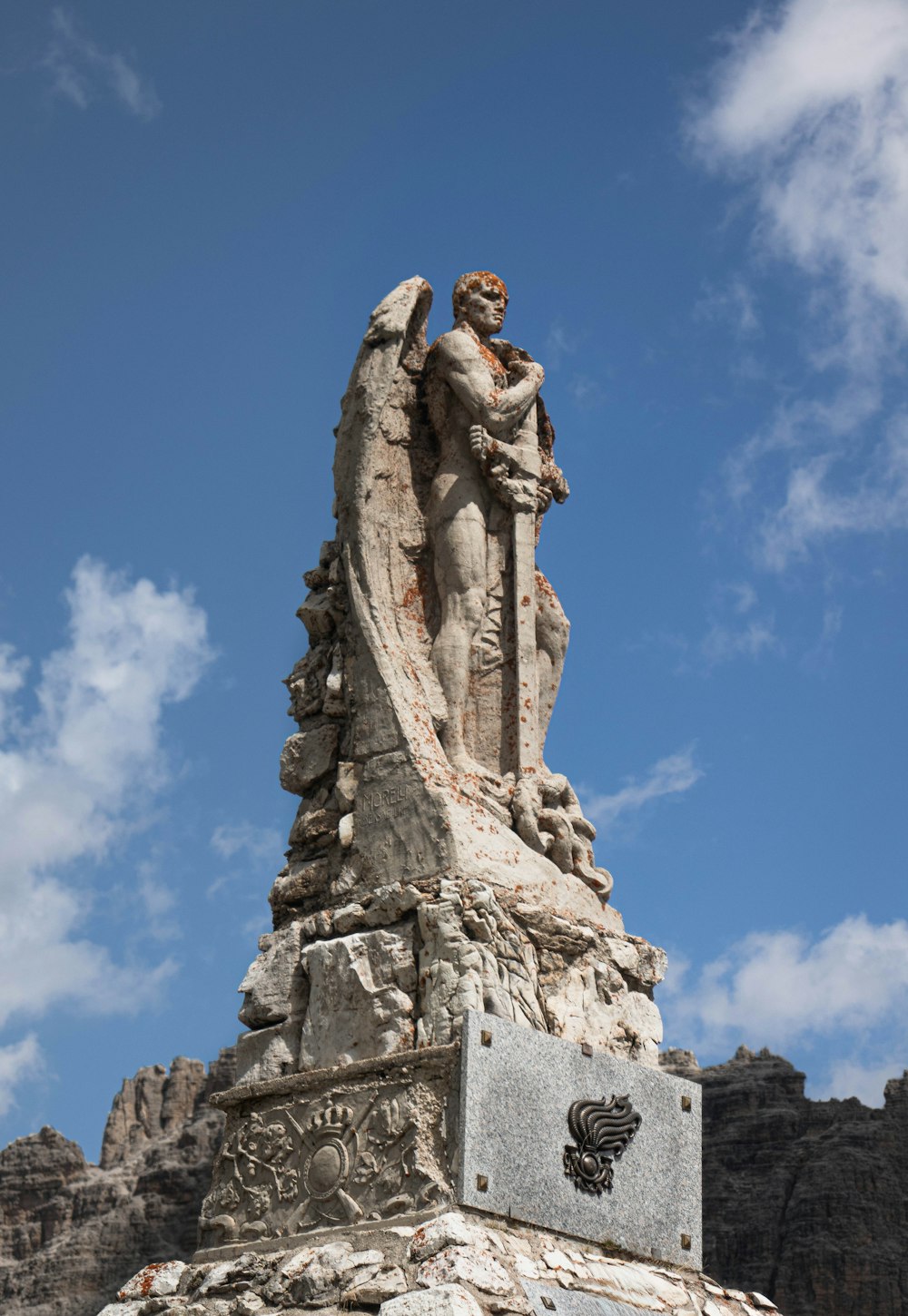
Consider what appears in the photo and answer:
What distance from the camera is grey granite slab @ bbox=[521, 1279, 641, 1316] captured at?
7531mm

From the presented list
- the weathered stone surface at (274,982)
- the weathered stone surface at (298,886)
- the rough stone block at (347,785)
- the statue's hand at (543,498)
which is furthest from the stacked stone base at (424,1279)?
the statue's hand at (543,498)

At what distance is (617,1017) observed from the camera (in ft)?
29.8

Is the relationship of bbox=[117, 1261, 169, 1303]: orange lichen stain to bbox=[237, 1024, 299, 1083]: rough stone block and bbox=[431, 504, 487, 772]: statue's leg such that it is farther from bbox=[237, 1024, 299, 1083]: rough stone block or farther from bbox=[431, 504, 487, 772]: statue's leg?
bbox=[431, 504, 487, 772]: statue's leg

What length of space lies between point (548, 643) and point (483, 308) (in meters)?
1.91

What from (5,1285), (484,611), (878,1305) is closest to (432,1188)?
(484,611)

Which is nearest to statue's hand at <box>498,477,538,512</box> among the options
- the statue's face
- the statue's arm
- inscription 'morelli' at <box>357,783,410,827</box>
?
the statue's arm

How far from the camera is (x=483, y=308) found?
1061 cm

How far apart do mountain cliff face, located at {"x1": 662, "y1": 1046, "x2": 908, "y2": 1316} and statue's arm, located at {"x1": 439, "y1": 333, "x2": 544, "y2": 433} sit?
164 feet

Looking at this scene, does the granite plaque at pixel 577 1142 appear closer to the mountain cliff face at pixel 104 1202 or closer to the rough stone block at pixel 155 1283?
the rough stone block at pixel 155 1283

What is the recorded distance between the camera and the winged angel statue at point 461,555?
378 inches

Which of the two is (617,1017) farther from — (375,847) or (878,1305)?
(878,1305)

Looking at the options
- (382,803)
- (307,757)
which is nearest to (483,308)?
(307,757)

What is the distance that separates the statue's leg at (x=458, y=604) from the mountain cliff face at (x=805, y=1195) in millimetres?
49918

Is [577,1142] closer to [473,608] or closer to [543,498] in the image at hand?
[473,608]
